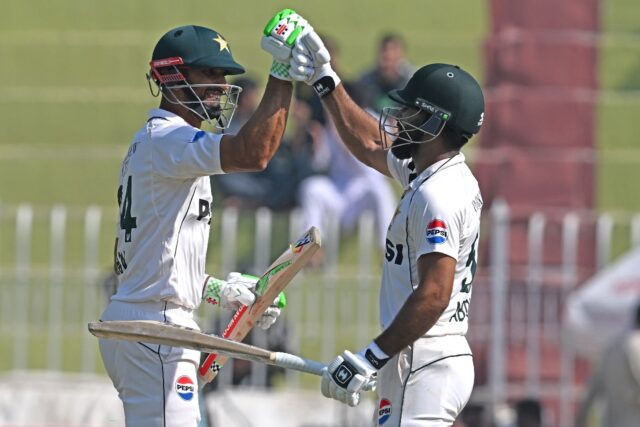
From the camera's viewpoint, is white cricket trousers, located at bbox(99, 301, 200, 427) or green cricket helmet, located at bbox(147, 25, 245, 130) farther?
green cricket helmet, located at bbox(147, 25, 245, 130)

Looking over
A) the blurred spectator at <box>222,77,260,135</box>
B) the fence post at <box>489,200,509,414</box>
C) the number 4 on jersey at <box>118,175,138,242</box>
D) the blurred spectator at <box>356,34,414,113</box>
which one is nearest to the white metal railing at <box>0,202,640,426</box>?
the fence post at <box>489,200,509,414</box>

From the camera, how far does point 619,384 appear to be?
33.6 feet

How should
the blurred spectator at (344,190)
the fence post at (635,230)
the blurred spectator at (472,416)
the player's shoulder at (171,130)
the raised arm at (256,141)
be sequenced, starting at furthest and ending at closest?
the blurred spectator at (344,190) → the fence post at (635,230) → the blurred spectator at (472,416) → the player's shoulder at (171,130) → the raised arm at (256,141)

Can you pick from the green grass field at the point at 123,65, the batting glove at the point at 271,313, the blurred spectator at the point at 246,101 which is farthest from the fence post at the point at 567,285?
the batting glove at the point at 271,313

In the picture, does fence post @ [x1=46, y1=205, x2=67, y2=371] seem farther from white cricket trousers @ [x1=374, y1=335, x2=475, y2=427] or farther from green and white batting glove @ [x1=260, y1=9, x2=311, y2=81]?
white cricket trousers @ [x1=374, y1=335, x2=475, y2=427]

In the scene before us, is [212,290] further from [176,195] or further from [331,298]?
[331,298]

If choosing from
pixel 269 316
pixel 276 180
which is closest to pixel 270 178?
pixel 276 180

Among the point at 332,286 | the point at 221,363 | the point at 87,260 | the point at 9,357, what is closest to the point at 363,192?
the point at 332,286

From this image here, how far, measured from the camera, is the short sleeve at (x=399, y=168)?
7211 mm

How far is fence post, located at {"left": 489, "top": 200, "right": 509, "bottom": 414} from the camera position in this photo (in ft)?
39.9

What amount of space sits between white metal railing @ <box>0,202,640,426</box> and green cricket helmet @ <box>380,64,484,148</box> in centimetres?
522

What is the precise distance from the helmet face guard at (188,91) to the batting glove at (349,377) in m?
1.19

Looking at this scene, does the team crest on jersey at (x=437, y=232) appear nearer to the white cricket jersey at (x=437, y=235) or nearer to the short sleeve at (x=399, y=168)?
the white cricket jersey at (x=437, y=235)

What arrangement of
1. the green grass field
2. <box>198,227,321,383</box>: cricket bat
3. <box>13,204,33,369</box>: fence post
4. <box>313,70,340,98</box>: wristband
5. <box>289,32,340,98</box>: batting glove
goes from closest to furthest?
<box>289,32,340,98</box>: batting glove
<box>198,227,321,383</box>: cricket bat
<box>313,70,340,98</box>: wristband
<box>13,204,33,369</box>: fence post
the green grass field
